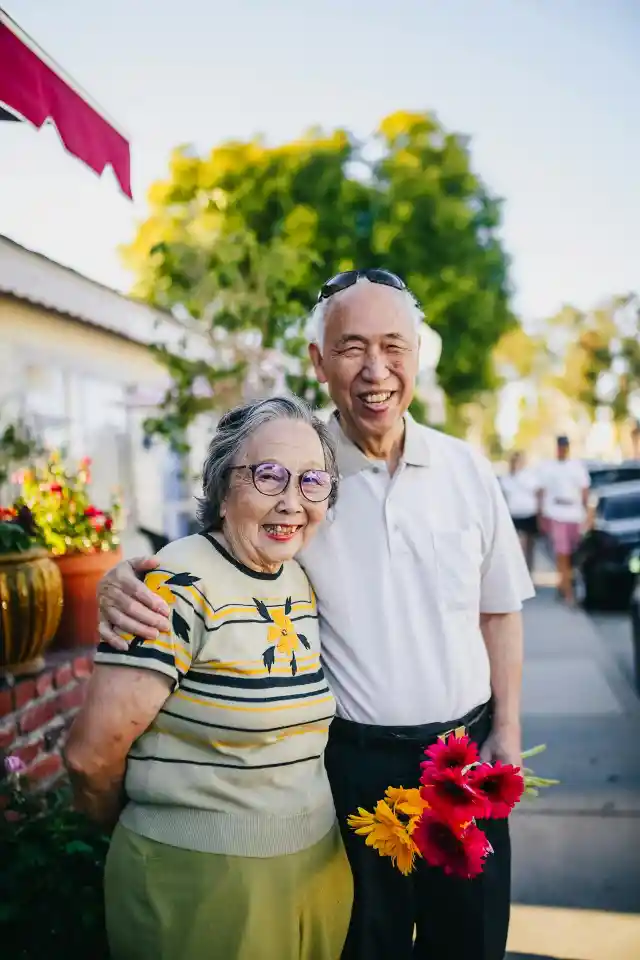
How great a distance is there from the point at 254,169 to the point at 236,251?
10243 millimetres

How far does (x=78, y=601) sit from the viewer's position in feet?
10.6

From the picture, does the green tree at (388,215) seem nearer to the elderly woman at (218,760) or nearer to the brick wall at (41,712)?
the brick wall at (41,712)

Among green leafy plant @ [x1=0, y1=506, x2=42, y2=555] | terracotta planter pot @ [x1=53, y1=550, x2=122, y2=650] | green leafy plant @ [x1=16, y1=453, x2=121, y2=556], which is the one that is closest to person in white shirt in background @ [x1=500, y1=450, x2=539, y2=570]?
green leafy plant @ [x1=16, y1=453, x2=121, y2=556]

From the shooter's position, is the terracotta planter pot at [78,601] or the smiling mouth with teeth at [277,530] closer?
the smiling mouth with teeth at [277,530]

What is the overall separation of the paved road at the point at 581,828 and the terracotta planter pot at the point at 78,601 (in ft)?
6.39

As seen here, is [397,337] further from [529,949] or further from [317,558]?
[529,949]

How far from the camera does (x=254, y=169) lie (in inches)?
664

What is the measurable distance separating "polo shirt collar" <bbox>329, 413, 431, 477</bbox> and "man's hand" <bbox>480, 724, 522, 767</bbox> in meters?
0.70

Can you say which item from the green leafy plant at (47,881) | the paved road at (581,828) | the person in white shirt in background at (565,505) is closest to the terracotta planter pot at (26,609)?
the green leafy plant at (47,881)

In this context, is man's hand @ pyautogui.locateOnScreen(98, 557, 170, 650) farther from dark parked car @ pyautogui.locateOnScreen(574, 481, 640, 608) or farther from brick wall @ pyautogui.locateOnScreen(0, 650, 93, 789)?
dark parked car @ pyautogui.locateOnScreen(574, 481, 640, 608)

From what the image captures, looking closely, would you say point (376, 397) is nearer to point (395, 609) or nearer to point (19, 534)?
point (395, 609)

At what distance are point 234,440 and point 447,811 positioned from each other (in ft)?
2.77

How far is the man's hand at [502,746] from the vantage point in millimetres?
2053

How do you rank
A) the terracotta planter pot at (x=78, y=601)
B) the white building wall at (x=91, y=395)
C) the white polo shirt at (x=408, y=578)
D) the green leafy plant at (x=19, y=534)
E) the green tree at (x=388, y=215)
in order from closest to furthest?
the white polo shirt at (x=408, y=578) → the green leafy plant at (x=19, y=534) → the terracotta planter pot at (x=78, y=601) → the white building wall at (x=91, y=395) → the green tree at (x=388, y=215)
